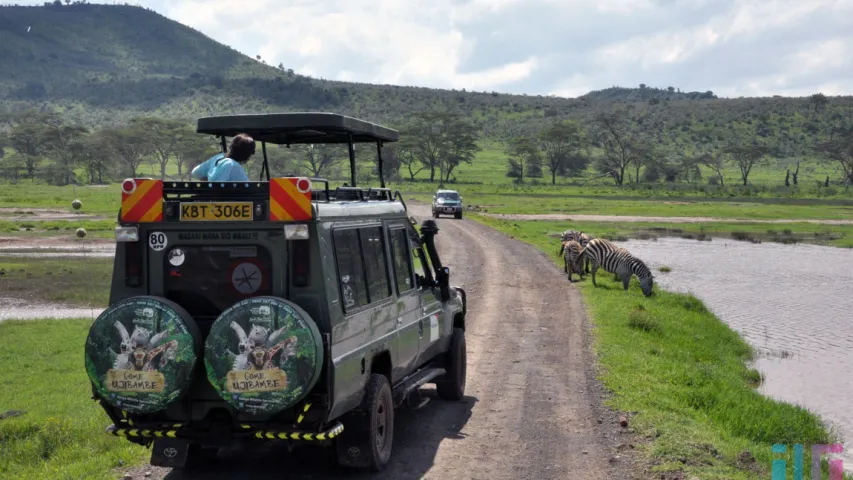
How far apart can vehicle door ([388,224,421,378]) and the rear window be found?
1.84 meters

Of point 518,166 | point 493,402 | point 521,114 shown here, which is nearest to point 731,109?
point 521,114

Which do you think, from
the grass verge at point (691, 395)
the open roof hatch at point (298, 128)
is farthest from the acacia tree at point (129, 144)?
the open roof hatch at point (298, 128)

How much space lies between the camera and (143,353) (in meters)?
6.53

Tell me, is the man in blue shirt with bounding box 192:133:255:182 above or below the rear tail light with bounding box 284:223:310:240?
above

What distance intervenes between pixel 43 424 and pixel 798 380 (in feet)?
36.8

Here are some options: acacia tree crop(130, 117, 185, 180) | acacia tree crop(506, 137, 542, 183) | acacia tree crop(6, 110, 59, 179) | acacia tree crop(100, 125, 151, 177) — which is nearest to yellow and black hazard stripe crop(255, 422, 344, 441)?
acacia tree crop(130, 117, 185, 180)

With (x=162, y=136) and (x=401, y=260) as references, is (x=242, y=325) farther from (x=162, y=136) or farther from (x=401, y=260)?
(x=162, y=136)

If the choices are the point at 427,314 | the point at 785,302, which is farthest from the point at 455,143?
the point at 427,314

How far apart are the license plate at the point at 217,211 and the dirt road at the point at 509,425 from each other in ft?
7.22

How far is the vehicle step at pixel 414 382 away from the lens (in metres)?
8.49

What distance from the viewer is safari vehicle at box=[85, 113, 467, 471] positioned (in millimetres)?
6438

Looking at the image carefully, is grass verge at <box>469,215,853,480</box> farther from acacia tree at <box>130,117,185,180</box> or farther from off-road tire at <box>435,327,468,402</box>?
acacia tree at <box>130,117,185,180</box>

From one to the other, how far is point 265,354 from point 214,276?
0.93 meters

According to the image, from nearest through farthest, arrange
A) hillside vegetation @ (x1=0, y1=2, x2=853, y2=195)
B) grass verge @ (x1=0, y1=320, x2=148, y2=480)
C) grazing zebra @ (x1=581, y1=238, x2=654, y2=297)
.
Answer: grass verge @ (x1=0, y1=320, x2=148, y2=480)
grazing zebra @ (x1=581, y1=238, x2=654, y2=297)
hillside vegetation @ (x1=0, y1=2, x2=853, y2=195)
